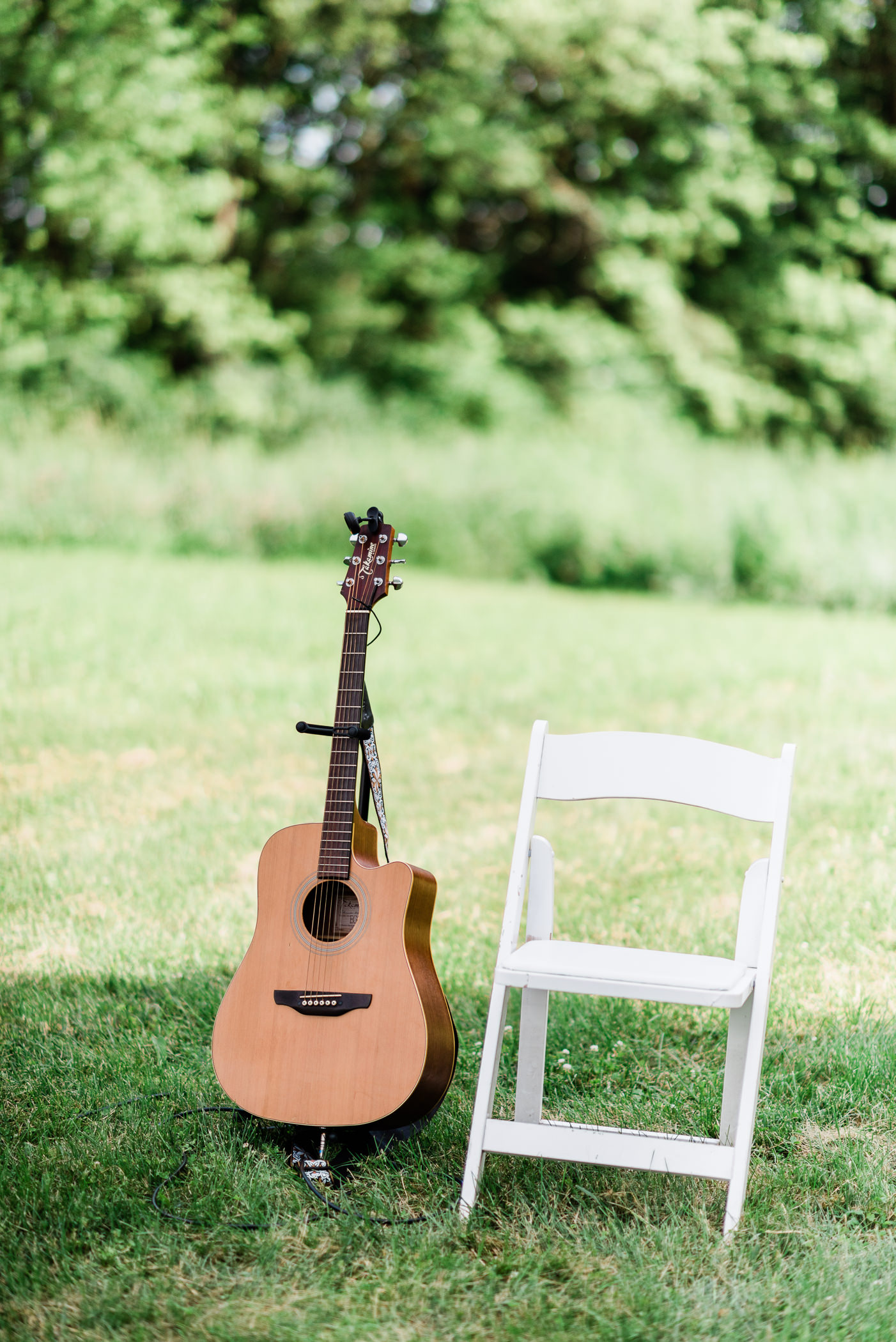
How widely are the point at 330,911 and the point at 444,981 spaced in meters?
1.22

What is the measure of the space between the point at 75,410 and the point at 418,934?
14.4m

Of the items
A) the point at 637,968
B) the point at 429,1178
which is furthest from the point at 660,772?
the point at 429,1178

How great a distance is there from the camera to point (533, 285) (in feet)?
64.1

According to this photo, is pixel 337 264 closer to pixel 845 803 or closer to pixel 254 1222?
pixel 845 803

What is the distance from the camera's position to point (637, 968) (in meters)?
2.78

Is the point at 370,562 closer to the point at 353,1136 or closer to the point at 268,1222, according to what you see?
the point at 353,1136

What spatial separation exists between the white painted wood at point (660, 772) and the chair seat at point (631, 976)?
14.5 inches

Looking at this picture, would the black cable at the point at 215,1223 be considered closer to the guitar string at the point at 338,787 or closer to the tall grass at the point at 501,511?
the guitar string at the point at 338,787

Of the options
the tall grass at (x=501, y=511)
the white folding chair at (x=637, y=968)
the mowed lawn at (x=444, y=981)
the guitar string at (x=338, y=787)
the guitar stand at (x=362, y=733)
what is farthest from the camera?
the tall grass at (x=501, y=511)

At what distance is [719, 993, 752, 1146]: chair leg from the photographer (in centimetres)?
288

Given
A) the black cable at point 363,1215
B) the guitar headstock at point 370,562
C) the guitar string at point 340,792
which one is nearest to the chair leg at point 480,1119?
the black cable at point 363,1215

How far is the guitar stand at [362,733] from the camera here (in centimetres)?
319

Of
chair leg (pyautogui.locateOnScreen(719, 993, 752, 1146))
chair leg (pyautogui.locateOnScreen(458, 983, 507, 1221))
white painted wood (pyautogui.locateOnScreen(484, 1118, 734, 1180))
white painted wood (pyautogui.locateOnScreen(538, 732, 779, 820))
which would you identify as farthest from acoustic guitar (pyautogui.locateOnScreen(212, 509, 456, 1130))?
chair leg (pyautogui.locateOnScreen(719, 993, 752, 1146))

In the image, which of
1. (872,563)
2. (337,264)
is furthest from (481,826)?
(337,264)
